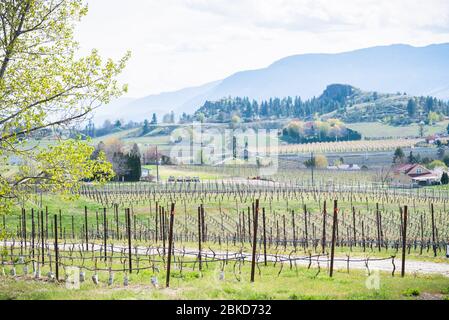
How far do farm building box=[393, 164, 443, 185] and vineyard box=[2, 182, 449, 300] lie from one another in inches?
1374

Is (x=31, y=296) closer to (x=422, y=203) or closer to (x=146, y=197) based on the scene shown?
(x=146, y=197)

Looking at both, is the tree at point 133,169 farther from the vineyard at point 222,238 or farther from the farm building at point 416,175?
the farm building at point 416,175

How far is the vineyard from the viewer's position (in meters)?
25.7

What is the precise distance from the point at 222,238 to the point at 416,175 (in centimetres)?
7674

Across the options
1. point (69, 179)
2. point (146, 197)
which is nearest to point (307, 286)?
point (69, 179)

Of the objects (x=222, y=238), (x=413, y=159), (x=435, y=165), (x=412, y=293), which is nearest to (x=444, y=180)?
(x=435, y=165)

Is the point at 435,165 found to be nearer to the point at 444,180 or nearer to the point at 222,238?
the point at 444,180

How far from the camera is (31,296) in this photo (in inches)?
746

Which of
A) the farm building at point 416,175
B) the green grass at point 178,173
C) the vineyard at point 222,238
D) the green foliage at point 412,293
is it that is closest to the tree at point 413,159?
the farm building at point 416,175

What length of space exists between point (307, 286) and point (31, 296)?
25.0 feet

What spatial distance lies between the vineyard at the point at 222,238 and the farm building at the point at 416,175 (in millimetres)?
34895

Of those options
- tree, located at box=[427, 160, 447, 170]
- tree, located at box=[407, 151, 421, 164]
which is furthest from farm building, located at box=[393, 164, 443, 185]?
tree, located at box=[407, 151, 421, 164]

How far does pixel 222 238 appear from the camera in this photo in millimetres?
54156

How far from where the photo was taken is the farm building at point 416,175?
117863mm
